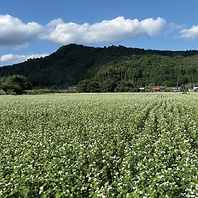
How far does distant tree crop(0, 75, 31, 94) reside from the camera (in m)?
96.7

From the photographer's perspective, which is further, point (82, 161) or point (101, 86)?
point (101, 86)

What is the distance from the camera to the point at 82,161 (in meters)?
7.64

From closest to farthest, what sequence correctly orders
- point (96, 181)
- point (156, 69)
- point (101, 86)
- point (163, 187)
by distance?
point (163, 187) < point (96, 181) < point (101, 86) < point (156, 69)

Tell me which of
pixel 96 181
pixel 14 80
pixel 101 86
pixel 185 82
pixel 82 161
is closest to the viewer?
pixel 96 181

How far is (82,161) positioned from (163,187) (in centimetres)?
331

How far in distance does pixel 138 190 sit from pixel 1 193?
3.54m

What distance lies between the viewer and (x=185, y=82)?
172m

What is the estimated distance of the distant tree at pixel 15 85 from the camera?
317ft

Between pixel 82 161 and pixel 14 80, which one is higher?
pixel 14 80

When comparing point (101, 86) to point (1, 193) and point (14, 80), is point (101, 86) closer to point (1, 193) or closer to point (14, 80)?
point (14, 80)

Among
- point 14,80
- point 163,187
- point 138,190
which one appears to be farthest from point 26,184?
point 14,80

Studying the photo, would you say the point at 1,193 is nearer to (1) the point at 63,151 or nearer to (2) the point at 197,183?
(1) the point at 63,151

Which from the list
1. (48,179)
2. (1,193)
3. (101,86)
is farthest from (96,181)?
(101,86)

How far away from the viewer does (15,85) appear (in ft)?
328
